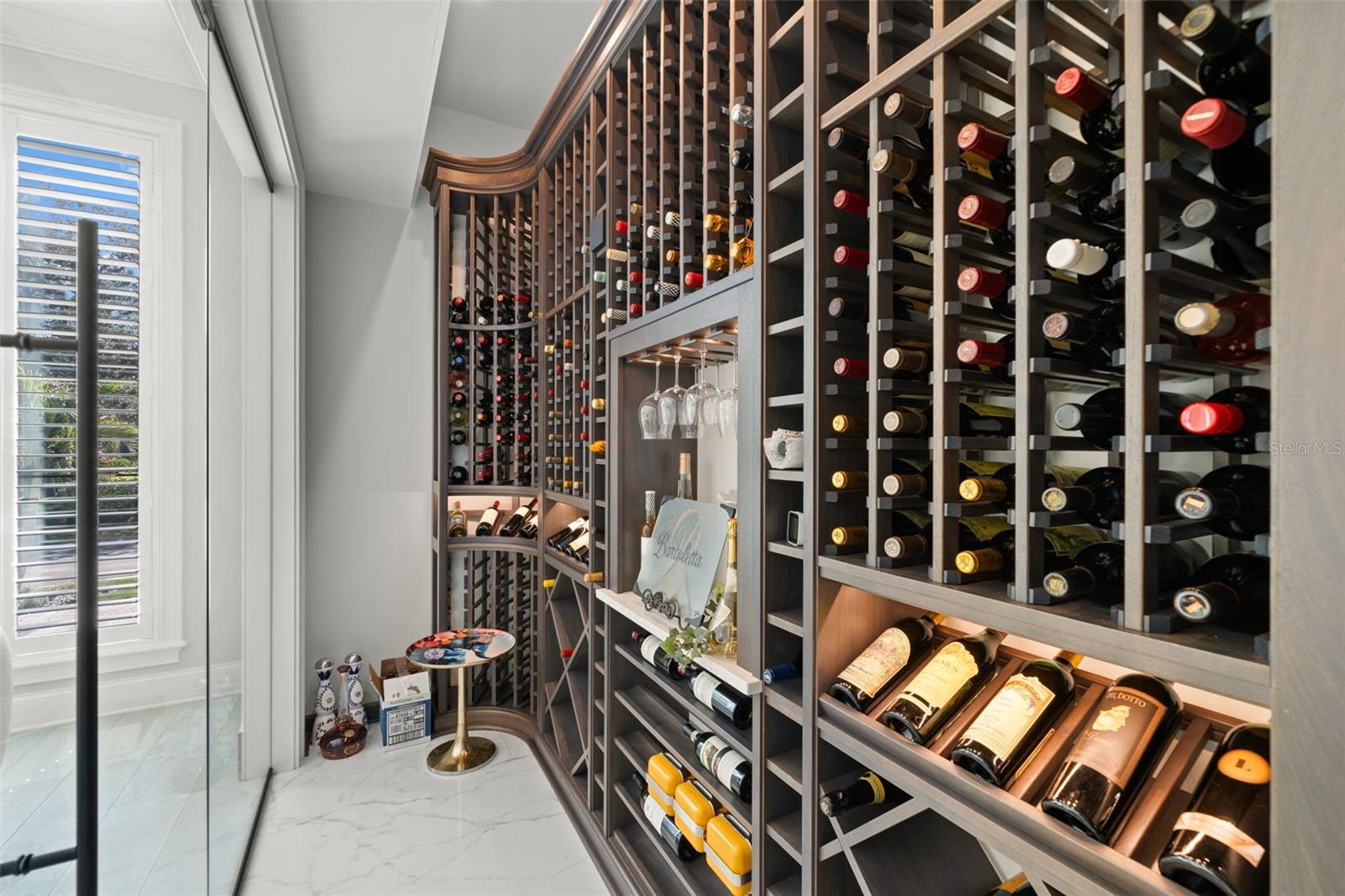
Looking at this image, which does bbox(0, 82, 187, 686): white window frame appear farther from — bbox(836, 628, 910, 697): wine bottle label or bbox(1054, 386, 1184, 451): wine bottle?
bbox(1054, 386, 1184, 451): wine bottle

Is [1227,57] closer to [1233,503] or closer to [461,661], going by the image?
[1233,503]

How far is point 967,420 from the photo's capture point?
99 centimetres

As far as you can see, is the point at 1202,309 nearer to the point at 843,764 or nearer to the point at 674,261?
the point at 843,764

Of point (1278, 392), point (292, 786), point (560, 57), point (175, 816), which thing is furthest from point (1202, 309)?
point (292, 786)

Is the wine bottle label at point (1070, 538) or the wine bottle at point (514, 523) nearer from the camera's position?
the wine bottle label at point (1070, 538)

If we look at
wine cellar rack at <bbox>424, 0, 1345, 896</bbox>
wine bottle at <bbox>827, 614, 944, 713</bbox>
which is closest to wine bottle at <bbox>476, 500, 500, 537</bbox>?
wine cellar rack at <bbox>424, 0, 1345, 896</bbox>

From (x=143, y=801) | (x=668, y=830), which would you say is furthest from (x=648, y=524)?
(x=143, y=801)

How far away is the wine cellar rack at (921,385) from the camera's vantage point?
542 mm

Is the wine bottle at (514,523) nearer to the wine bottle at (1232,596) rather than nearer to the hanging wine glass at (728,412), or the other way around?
the hanging wine glass at (728,412)

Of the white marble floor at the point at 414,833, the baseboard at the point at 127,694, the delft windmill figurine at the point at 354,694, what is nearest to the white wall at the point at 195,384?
the baseboard at the point at 127,694

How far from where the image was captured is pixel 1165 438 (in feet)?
2.06

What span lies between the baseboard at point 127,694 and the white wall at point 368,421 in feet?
3.41

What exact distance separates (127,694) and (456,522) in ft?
6.53

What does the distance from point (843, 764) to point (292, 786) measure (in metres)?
2.39
